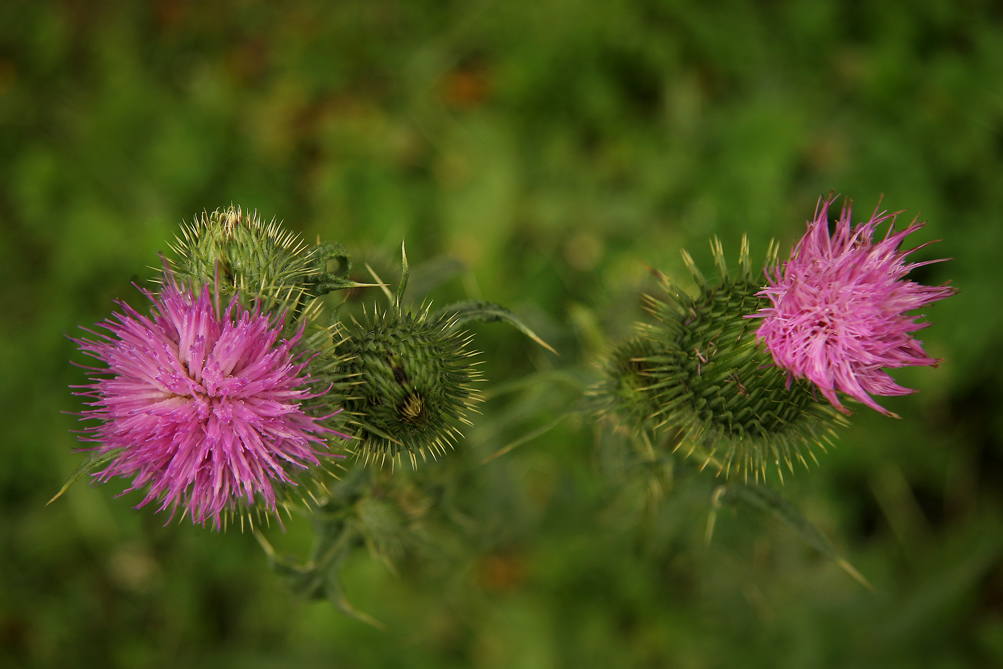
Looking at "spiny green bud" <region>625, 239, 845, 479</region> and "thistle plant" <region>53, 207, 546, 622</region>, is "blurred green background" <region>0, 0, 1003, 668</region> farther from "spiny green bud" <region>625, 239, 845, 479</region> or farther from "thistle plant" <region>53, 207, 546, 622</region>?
"thistle plant" <region>53, 207, 546, 622</region>

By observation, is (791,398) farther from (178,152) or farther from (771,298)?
(178,152)

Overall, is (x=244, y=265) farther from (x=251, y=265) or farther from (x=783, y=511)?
Result: (x=783, y=511)

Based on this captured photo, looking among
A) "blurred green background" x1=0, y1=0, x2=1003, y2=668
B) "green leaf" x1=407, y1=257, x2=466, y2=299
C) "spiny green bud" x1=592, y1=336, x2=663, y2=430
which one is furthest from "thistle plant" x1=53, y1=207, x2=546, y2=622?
"blurred green background" x1=0, y1=0, x2=1003, y2=668

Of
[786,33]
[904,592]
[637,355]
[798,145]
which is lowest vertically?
[904,592]

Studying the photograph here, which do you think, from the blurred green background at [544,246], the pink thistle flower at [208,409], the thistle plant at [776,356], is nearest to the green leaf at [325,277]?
the pink thistle flower at [208,409]

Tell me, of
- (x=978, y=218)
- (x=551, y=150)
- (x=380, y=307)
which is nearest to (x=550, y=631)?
(x=380, y=307)

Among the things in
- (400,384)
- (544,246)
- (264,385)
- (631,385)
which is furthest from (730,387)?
(544,246)
